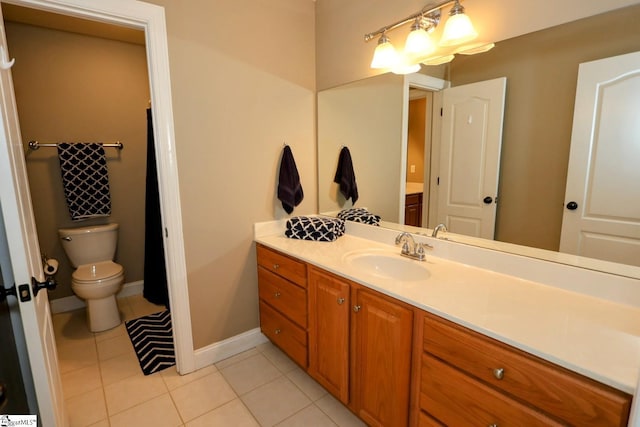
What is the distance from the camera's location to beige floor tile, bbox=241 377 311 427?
1.67m

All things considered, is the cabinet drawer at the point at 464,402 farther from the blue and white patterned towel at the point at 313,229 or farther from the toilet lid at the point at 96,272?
the toilet lid at the point at 96,272

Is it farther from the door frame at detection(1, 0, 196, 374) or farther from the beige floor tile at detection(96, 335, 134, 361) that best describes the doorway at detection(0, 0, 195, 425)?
the beige floor tile at detection(96, 335, 134, 361)

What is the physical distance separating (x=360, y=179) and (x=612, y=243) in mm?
1370

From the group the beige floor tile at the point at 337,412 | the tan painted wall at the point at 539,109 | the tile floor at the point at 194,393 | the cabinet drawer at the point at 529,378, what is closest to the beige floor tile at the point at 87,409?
the tile floor at the point at 194,393

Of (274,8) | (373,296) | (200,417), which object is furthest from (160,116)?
(200,417)

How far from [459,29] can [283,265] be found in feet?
4.89

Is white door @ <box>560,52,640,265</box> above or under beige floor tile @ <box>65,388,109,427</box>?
above

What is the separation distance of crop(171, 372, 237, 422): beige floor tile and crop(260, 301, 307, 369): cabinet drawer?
387mm

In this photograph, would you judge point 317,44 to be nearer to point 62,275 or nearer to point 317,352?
point 317,352

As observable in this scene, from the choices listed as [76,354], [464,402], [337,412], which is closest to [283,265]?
[337,412]

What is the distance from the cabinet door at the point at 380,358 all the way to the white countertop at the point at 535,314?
8 centimetres

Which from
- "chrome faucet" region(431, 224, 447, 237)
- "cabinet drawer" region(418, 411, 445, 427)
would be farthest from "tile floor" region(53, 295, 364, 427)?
"chrome faucet" region(431, 224, 447, 237)

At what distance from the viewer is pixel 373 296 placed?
1.35 m

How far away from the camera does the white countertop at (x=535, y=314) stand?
82 cm
